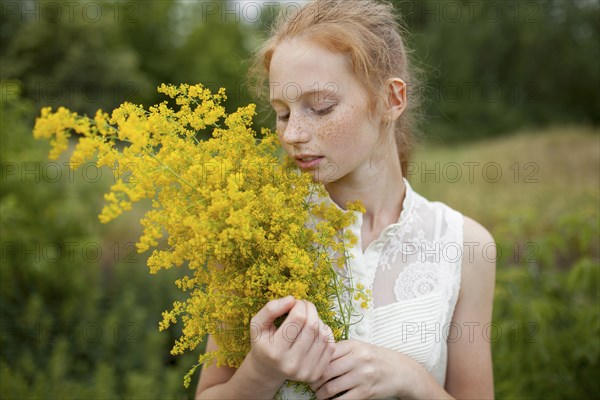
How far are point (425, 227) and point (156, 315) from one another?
125 inches

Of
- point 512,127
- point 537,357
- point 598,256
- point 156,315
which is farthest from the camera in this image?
point 512,127

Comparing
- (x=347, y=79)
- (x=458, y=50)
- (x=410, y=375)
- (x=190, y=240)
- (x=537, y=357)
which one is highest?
(x=347, y=79)

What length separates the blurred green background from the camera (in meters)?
2.98

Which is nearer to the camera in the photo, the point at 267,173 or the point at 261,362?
the point at 261,362

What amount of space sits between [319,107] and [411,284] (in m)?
0.61

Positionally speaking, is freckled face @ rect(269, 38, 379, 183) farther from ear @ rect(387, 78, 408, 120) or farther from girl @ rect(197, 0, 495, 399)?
ear @ rect(387, 78, 408, 120)

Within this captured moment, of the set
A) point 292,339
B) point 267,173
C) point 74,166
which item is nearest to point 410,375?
point 292,339

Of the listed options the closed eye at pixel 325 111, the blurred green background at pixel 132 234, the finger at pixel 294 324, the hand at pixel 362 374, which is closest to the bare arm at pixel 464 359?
the hand at pixel 362 374

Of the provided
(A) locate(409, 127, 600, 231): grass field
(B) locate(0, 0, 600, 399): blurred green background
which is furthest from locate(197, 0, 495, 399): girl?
(A) locate(409, 127, 600, 231): grass field

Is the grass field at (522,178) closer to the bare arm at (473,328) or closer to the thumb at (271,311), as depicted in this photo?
the bare arm at (473,328)

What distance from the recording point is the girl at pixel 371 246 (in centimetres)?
138

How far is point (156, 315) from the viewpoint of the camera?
14.7 ft

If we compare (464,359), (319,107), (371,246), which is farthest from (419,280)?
(319,107)

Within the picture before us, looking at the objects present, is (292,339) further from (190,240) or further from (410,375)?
(410,375)
